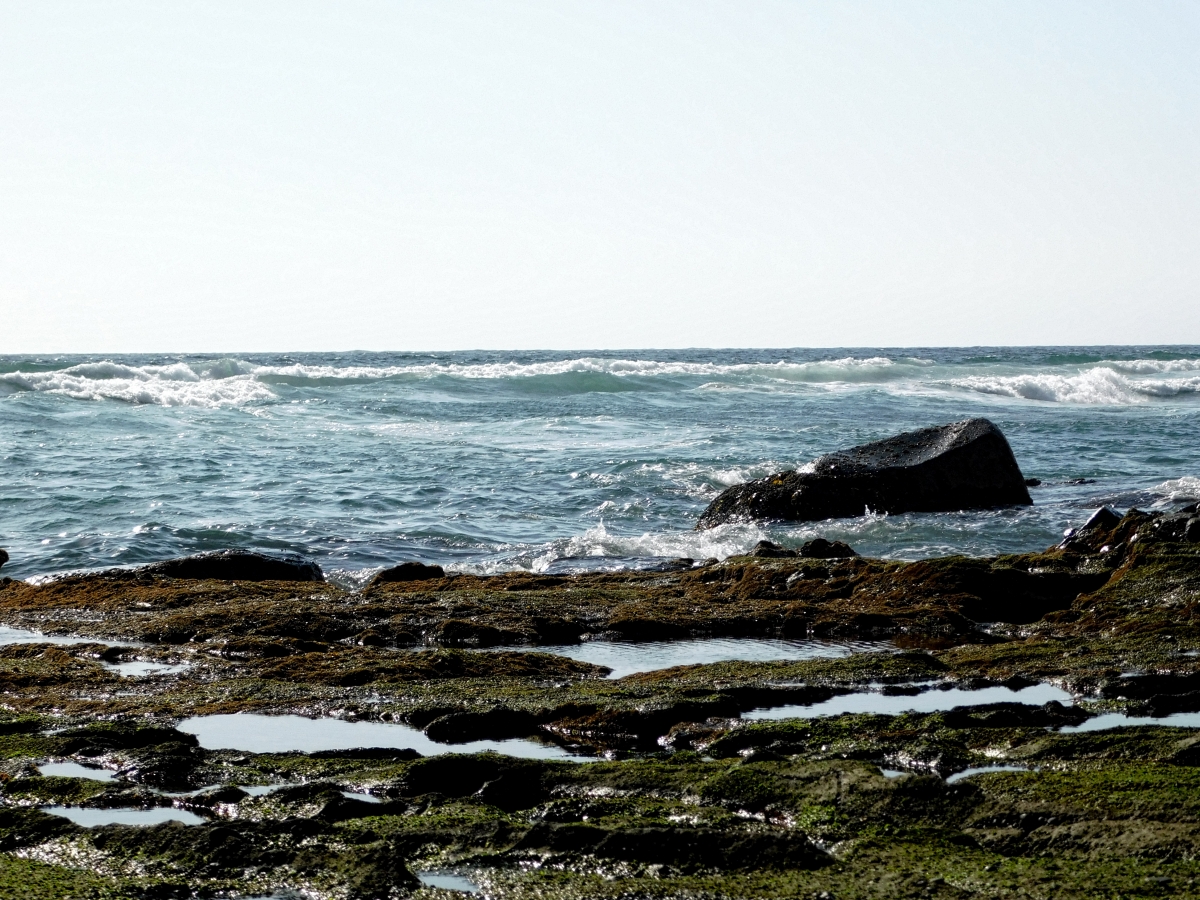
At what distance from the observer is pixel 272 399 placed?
1286 inches

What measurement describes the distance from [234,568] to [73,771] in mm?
5922

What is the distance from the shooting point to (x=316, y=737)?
15.0 ft

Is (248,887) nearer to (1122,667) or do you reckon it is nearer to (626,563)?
(1122,667)

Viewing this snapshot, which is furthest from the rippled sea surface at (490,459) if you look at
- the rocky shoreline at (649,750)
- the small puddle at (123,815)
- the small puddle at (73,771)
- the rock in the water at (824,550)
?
the small puddle at (123,815)

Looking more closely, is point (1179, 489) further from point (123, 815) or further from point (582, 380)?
point (582, 380)

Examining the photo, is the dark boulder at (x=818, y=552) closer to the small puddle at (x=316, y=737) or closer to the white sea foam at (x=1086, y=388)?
the small puddle at (x=316, y=737)

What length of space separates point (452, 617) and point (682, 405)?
24074 millimetres

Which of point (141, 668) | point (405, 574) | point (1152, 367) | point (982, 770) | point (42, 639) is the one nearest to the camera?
point (982, 770)

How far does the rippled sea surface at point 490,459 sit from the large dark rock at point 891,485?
0.40 m

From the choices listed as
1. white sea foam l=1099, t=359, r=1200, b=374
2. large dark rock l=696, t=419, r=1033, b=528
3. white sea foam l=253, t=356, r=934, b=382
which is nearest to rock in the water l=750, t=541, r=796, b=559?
large dark rock l=696, t=419, r=1033, b=528

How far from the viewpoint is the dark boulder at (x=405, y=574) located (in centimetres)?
943

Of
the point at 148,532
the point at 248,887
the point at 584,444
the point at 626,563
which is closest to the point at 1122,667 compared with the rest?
the point at 248,887

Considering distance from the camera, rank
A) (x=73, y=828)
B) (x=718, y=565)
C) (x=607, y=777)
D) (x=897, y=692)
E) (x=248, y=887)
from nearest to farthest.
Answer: (x=248, y=887) → (x=73, y=828) → (x=607, y=777) → (x=897, y=692) → (x=718, y=565)

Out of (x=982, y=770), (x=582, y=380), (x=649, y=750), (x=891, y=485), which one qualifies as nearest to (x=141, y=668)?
(x=649, y=750)
